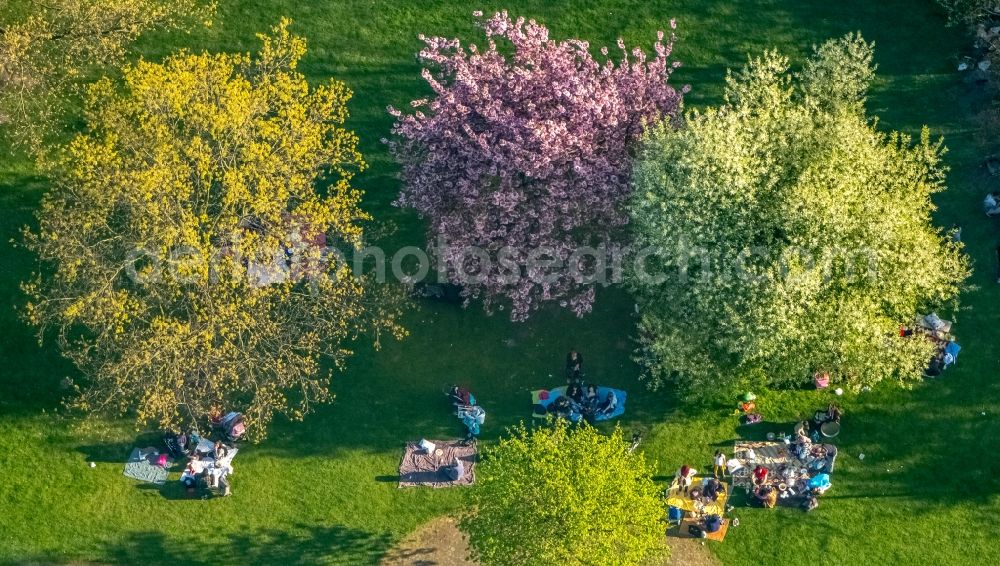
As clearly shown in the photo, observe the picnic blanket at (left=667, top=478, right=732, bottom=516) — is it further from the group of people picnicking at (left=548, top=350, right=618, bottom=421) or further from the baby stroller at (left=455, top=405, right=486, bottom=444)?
the baby stroller at (left=455, top=405, right=486, bottom=444)

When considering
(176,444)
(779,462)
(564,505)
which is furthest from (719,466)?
(176,444)

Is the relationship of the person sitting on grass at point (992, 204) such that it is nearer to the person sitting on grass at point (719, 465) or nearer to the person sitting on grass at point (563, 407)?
the person sitting on grass at point (719, 465)

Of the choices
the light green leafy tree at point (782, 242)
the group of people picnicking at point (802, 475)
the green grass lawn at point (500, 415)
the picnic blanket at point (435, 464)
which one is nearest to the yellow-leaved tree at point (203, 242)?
the green grass lawn at point (500, 415)

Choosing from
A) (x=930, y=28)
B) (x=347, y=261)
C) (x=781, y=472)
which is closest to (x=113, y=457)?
(x=347, y=261)

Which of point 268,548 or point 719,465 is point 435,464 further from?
point 719,465

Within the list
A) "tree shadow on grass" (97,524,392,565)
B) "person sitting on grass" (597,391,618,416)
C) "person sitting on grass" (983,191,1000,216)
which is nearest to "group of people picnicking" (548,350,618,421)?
"person sitting on grass" (597,391,618,416)

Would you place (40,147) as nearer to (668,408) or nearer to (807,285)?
(668,408)
